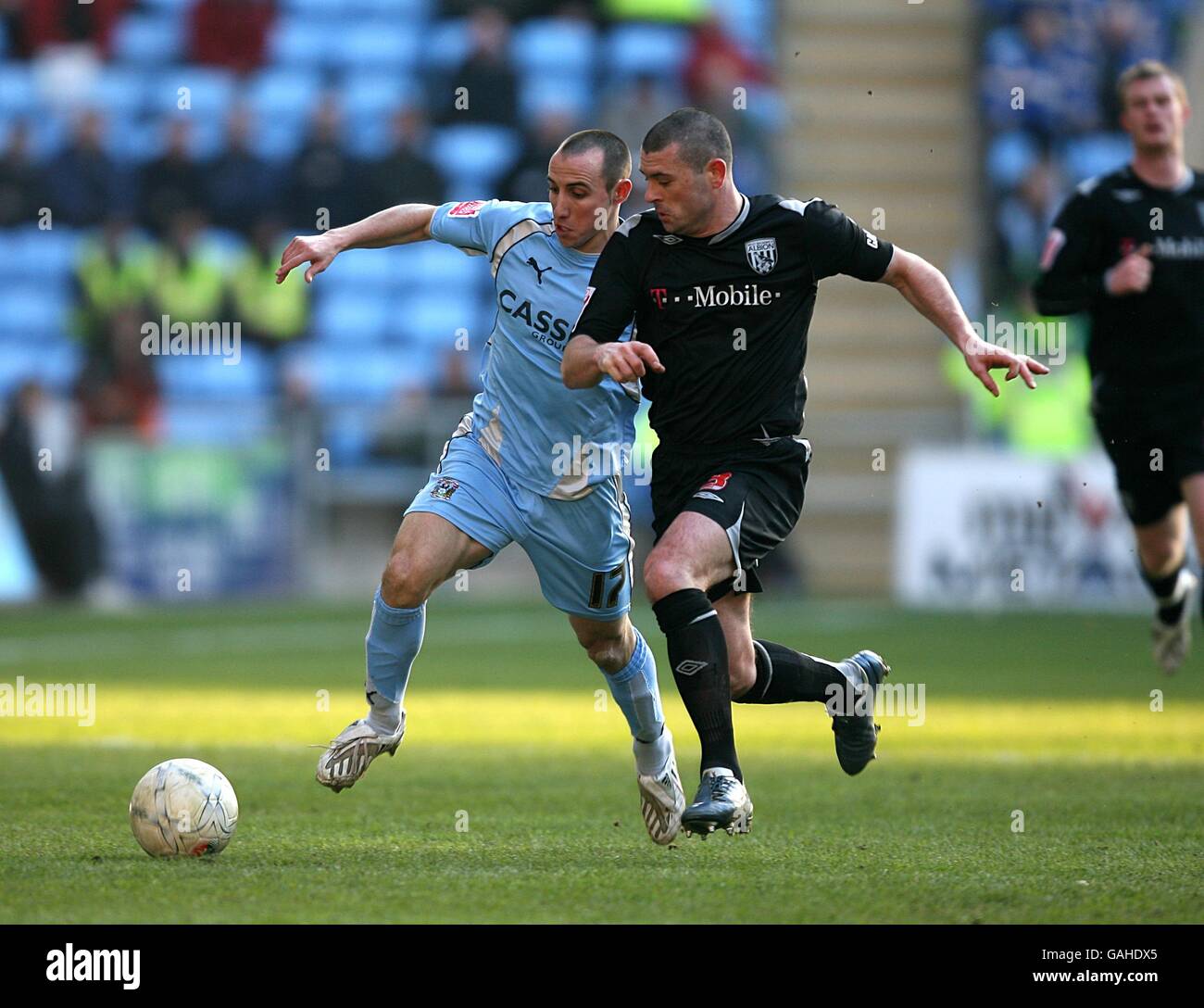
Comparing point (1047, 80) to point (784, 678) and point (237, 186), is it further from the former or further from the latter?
point (784, 678)

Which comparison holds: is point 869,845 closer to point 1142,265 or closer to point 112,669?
point 1142,265

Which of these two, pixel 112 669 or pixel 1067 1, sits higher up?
pixel 1067 1

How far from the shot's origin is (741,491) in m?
5.96

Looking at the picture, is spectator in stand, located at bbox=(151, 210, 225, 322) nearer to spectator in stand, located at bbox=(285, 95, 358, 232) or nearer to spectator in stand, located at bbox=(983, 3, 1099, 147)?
spectator in stand, located at bbox=(285, 95, 358, 232)

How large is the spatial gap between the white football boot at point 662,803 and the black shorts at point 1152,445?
3.74 meters

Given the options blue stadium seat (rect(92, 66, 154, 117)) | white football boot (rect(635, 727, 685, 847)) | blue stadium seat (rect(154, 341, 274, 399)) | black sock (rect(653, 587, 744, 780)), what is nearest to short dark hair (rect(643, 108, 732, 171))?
black sock (rect(653, 587, 744, 780))

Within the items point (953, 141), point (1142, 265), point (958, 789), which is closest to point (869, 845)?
point (958, 789)

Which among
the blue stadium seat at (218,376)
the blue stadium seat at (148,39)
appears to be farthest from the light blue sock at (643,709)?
the blue stadium seat at (148,39)

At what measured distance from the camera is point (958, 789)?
722 centimetres

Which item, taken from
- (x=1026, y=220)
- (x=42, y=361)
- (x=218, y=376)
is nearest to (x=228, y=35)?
(x=218, y=376)

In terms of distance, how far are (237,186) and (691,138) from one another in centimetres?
1486

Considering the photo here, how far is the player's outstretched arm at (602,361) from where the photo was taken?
542 centimetres

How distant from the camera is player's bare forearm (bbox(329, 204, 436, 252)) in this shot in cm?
631
